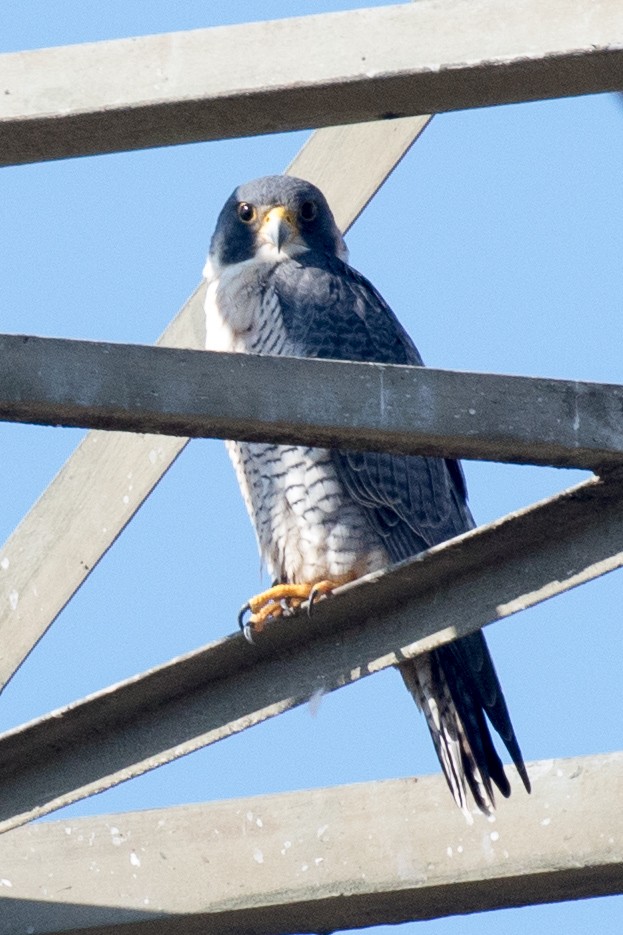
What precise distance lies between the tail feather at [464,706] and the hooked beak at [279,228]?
128cm

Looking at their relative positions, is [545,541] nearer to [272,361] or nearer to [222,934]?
[272,361]

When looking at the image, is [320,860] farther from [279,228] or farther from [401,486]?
[279,228]

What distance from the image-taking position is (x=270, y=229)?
4461mm

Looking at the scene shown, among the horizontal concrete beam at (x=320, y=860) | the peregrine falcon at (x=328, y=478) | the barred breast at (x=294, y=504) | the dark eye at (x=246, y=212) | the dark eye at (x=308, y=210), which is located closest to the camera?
the horizontal concrete beam at (x=320, y=860)

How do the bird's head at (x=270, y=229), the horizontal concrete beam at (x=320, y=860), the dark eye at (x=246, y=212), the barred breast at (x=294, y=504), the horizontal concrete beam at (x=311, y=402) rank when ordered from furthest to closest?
1. the dark eye at (x=246, y=212)
2. the bird's head at (x=270, y=229)
3. the barred breast at (x=294, y=504)
4. the horizontal concrete beam at (x=320, y=860)
5. the horizontal concrete beam at (x=311, y=402)

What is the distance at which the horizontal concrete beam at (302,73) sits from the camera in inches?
77.0

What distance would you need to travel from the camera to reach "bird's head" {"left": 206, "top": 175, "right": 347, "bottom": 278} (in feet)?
14.1

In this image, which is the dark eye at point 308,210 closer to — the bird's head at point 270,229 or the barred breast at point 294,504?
the bird's head at point 270,229

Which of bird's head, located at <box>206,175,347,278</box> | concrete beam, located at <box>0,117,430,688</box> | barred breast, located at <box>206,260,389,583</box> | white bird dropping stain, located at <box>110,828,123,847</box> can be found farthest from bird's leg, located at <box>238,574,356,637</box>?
bird's head, located at <box>206,175,347,278</box>

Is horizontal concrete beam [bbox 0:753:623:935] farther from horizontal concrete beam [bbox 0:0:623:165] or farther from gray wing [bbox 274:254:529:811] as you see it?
horizontal concrete beam [bbox 0:0:623:165]

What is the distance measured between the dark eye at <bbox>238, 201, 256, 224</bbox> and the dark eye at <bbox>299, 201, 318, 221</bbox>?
300mm

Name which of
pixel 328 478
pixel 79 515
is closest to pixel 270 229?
pixel 328 478

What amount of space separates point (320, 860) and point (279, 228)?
7.16 feet

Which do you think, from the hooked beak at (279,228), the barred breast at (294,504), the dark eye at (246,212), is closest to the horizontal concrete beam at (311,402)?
the barred breast at (294,504)
